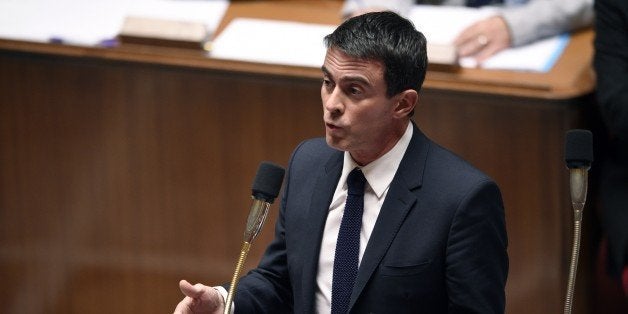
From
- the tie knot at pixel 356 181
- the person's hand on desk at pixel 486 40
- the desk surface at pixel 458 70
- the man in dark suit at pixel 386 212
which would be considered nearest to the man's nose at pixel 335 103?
the man in dark suit at pixel 386 212

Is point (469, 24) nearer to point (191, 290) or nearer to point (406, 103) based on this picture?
point (406, 103)

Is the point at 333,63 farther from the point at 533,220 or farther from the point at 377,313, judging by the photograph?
the point at 533,220

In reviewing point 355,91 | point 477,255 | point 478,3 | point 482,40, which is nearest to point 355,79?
point 355,91

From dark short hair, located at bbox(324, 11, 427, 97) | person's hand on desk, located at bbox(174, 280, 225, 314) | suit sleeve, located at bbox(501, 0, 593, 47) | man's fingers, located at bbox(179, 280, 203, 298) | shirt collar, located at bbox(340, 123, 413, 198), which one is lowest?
person's hand on desk, located at bbox(174, 280, 225, 314)

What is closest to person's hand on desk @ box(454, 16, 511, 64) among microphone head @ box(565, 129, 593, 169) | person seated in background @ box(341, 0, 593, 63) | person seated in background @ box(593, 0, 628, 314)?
person seated in background @ box(341, 0, 593, 63)

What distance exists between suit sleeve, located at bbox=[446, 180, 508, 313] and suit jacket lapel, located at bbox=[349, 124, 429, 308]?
7 centimetres

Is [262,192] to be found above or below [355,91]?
below

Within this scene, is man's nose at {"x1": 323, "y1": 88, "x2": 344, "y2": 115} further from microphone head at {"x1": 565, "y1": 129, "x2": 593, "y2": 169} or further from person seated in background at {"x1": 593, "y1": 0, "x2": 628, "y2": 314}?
person seated in background at {"x1": 593, "y1": 0, "x2": 628, "y2": 314}

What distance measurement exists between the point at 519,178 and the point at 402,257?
2.30 feet

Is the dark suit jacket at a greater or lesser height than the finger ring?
lesser

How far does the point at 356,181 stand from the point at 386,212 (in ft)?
0.21

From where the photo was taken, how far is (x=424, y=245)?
4.72 ft

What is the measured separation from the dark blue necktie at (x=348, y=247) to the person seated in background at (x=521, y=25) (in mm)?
732

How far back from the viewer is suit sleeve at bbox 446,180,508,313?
1.40 meters
